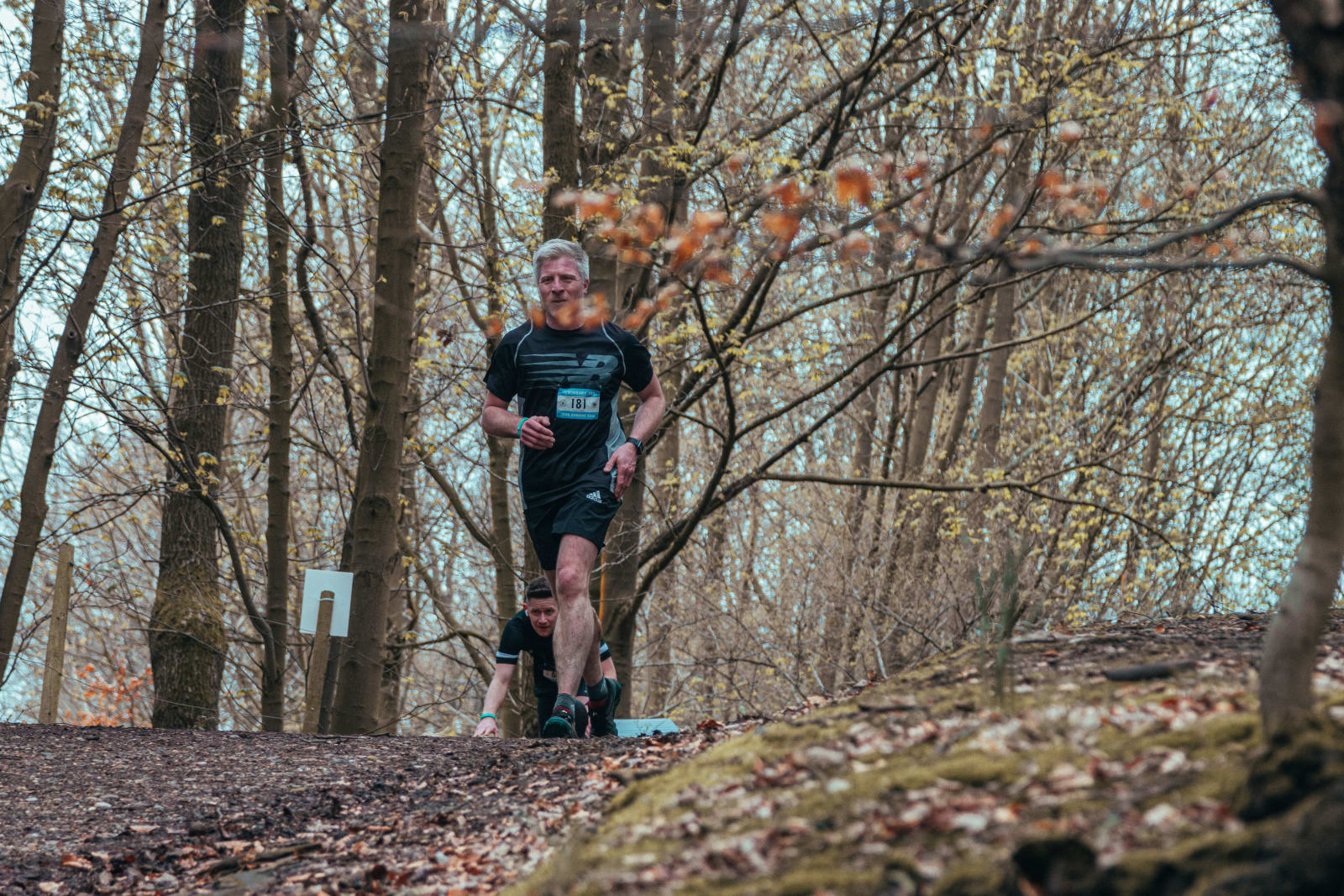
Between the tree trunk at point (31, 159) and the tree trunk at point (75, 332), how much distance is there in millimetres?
300

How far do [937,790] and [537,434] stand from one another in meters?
3.13

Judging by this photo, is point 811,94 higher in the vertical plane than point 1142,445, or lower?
higher

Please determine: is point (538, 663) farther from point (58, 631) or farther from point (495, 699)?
point (58, 631)

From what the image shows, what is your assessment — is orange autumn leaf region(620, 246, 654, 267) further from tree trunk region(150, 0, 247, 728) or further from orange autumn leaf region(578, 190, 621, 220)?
tree trunk region(150, 0, 247, 728)

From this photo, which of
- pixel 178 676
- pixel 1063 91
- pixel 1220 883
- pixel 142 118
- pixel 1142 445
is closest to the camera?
pixel 1220 883

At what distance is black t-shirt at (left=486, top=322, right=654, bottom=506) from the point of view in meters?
5.41

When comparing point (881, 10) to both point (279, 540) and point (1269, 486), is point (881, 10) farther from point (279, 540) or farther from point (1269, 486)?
point (1269, 486)

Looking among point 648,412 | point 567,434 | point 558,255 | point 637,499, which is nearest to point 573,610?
point 567,434

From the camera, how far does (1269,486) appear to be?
13289 millimetres

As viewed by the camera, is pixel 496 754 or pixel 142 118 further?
pixel 142 118

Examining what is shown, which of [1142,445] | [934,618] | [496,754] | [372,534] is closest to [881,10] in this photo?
[372,534]

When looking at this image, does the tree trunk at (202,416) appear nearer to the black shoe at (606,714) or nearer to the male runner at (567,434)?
the black shoe at (606,714)

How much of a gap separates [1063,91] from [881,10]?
3798 mm

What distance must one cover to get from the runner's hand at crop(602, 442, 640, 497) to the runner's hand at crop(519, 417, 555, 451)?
0.92 feet
